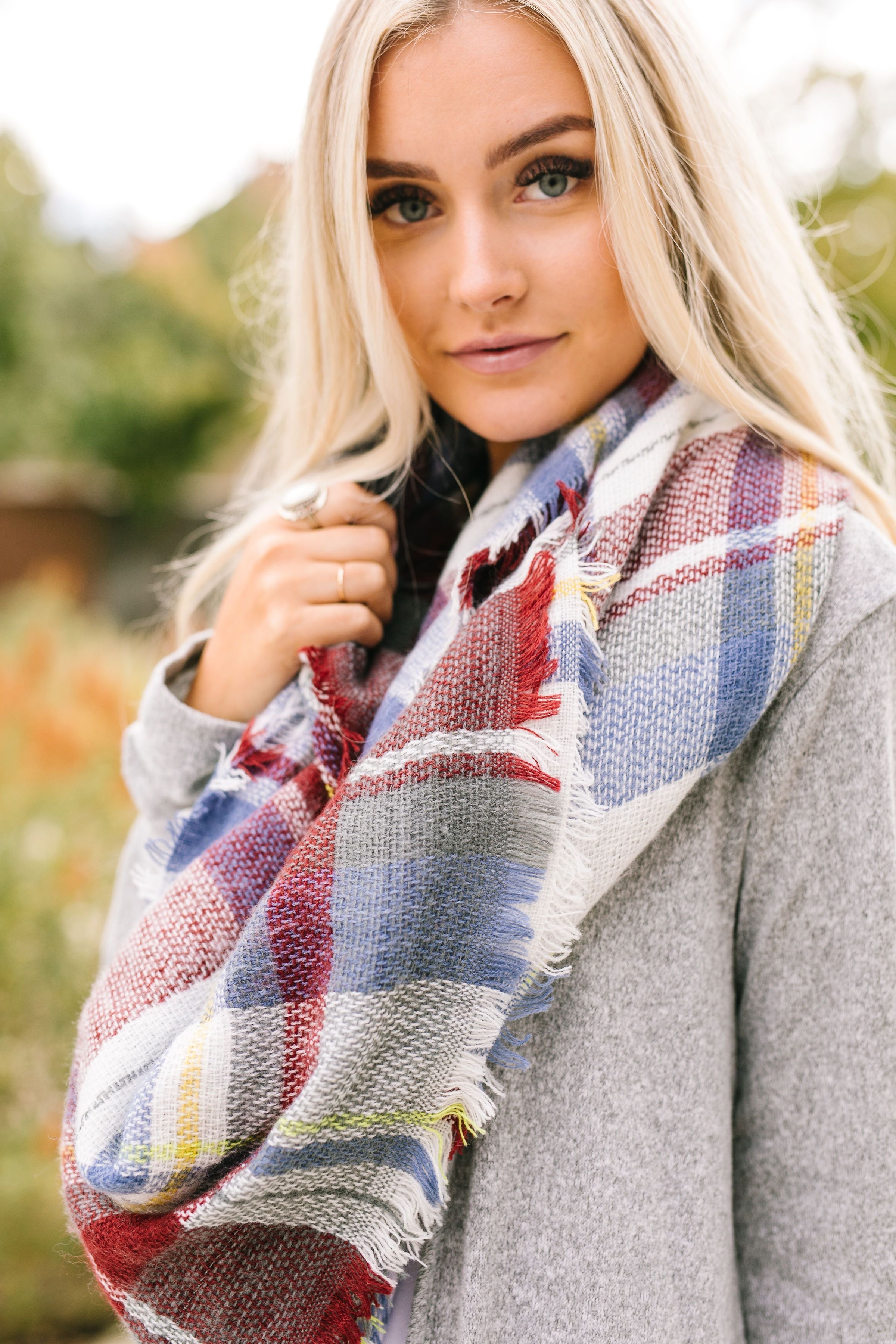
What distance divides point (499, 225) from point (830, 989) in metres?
0.93

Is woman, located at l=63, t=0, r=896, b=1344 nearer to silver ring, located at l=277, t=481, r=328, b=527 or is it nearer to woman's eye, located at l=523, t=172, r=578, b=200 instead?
woman's eye, located at l=523, t=172, r=578, b=200

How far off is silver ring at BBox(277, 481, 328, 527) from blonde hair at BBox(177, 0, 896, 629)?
0.07 metres

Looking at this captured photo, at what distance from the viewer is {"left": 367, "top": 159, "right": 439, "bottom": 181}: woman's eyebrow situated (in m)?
1.16

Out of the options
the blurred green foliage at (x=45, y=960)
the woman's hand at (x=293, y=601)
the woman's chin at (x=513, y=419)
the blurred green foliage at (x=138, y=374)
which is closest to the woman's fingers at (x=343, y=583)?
the woman's hand at (x=293, y=601)

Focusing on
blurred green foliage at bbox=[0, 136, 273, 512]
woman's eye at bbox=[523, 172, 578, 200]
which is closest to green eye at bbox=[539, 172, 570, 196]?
woman's eye at bbox=[523, 172, 578, 200]

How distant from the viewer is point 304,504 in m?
1.41

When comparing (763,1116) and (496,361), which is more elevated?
(496,361)

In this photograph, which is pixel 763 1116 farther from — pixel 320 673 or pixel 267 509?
pixel 267 509

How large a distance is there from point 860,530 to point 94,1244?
3.62 ft

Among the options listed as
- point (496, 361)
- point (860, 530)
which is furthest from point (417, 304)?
point (860, 530)

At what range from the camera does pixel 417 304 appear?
129cm

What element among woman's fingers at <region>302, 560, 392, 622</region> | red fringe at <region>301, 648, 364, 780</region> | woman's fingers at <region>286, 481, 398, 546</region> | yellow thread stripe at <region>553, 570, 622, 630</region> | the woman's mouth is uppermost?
the woman's mouth

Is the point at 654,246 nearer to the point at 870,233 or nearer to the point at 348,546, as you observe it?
the point at 348,546

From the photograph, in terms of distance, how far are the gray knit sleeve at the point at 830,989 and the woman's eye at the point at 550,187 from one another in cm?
60
